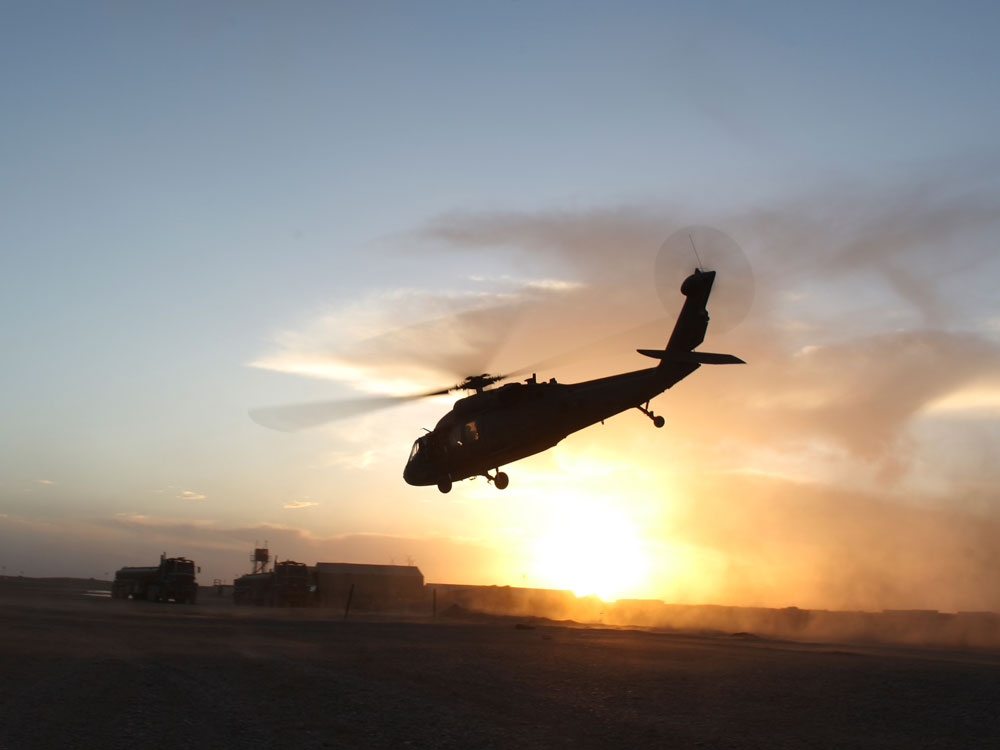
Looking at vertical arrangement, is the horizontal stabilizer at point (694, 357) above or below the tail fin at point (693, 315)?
below

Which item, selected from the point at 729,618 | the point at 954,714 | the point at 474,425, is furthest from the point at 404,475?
the point at 729,618

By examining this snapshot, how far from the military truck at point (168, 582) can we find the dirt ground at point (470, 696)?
38600mm

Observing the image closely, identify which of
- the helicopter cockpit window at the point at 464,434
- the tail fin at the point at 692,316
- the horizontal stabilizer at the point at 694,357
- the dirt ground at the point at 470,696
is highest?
the tail fin at the point at 692,316

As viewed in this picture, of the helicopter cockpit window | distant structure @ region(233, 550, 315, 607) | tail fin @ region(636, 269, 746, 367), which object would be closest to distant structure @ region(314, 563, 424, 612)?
distant structure @ region(233, 550, 315, 607)

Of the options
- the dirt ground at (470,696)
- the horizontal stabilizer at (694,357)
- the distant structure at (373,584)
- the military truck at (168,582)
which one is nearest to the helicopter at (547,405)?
the horizontal stabilizer at (694,357)

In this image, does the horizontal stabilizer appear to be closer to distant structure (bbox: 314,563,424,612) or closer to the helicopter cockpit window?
the helicopter cockpit window

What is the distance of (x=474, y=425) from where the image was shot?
120ft

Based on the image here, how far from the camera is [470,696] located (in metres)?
20.9

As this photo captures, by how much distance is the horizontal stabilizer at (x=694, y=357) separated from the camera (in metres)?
34.4

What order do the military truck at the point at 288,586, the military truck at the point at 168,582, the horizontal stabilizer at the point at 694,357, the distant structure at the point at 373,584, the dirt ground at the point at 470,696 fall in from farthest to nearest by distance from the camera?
the distant structure at the point at 373,584 → the military truck at the point at 288,586 → the military truck at the point at 168,582 → the horizontal stabilizer at the point at 694,357 → the dirt ground at the point at 470,696

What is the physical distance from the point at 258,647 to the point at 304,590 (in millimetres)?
46013

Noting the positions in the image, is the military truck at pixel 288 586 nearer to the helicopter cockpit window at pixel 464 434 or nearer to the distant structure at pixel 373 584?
the distant structure at pixel 373 584

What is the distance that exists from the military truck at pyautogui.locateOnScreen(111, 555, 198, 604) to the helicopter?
3857 cm

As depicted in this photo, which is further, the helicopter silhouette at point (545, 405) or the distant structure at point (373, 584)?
the distant structure at point (373, 584)
